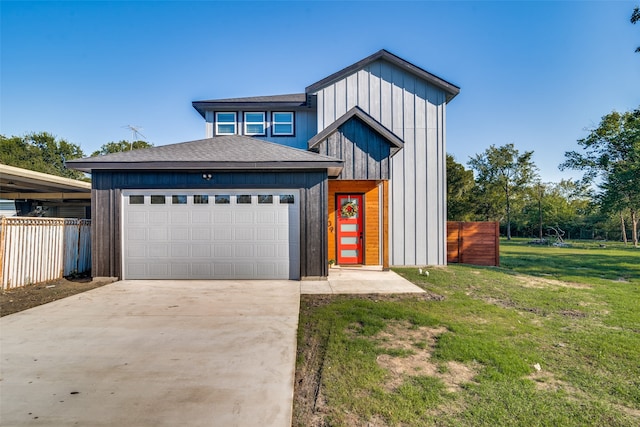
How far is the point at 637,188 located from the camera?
50.8 ft

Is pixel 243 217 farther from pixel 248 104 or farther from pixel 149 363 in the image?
pixel 248 104

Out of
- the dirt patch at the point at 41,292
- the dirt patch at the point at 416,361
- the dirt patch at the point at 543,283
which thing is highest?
the dirt patch at the point at 41,292

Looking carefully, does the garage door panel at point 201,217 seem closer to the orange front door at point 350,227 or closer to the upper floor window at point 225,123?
the orange front door at point 350,227

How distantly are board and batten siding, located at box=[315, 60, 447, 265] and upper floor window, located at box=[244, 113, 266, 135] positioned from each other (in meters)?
2.65

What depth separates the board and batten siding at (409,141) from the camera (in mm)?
10727

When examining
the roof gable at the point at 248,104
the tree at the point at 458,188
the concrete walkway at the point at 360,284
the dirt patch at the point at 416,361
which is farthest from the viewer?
the tree at the point at 458,188

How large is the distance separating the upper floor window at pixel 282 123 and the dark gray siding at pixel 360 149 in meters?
3.71

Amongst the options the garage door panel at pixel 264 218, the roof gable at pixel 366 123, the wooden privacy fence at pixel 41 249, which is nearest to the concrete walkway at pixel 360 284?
the garage door panel at pixel 264 218

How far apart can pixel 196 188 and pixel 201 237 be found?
1313 millimetres

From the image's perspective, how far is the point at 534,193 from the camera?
112 feet

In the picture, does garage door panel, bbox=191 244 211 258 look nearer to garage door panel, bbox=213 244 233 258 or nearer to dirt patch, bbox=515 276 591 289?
garage door panel, bbox=213 244 233 258

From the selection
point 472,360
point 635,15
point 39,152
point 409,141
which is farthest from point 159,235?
point 39,152

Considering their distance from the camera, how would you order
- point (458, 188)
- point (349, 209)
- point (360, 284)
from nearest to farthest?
point (360, 284) → point (349, 209) → point (458, 188)

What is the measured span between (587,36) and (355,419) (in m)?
16.5
